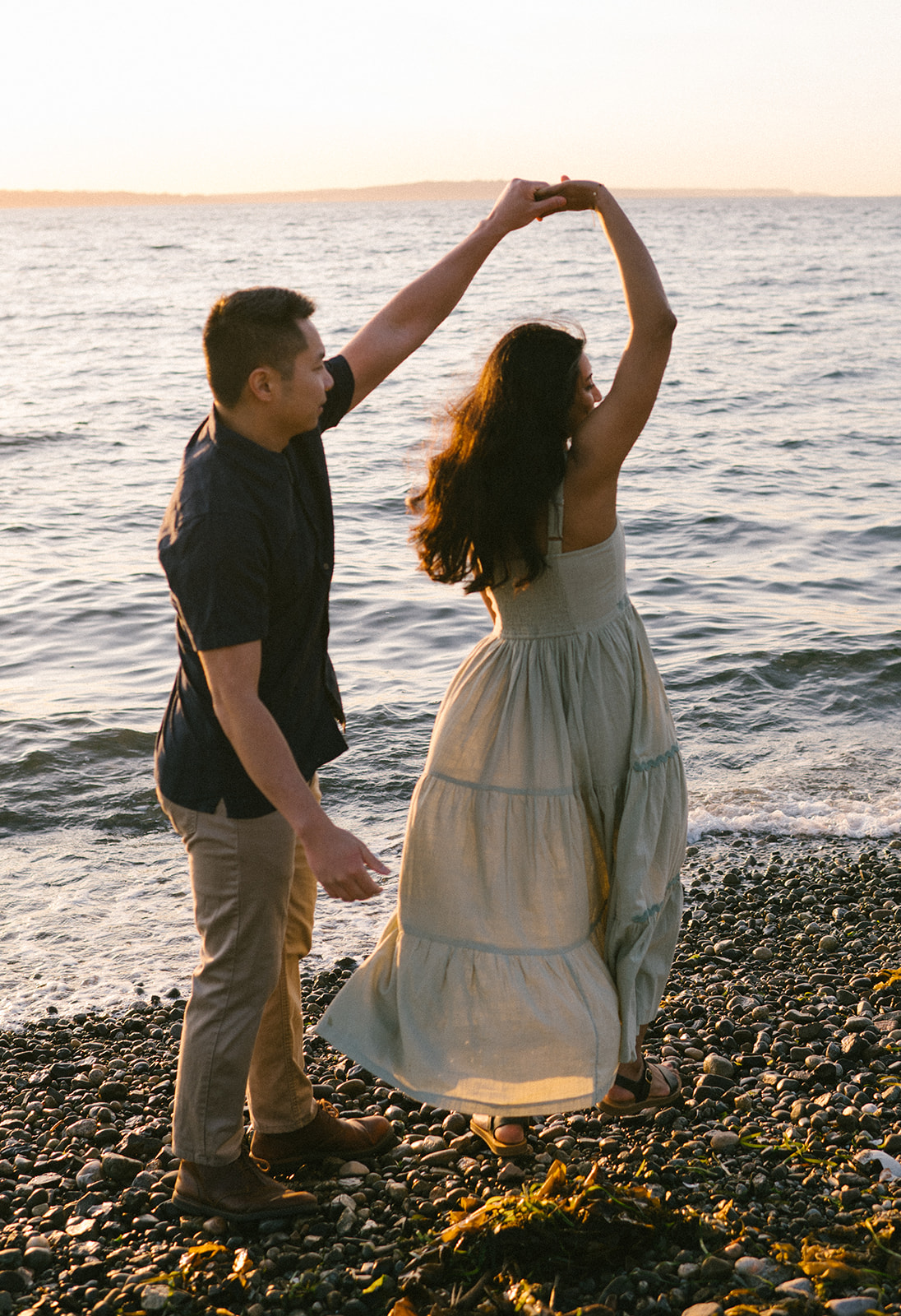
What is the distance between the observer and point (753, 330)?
30.4 meters

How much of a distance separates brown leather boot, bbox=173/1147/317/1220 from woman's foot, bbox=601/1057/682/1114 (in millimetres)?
908

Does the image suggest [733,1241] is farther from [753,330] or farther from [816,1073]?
[753,330]

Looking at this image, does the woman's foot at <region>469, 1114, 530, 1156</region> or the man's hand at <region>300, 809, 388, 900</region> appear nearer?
the man's hand at <region>300, 809, 388, 900</region>

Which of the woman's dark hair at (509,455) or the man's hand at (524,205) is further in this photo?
the man's hand at (524,205)

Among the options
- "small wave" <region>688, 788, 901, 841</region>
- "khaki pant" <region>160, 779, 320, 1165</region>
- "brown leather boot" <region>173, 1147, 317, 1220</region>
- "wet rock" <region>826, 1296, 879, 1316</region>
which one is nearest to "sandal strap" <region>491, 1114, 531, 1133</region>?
"brown leather boot" <region>173, 1147, 317, 1220</region>

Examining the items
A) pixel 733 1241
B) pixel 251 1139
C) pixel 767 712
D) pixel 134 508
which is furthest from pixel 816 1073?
pixel 134 508

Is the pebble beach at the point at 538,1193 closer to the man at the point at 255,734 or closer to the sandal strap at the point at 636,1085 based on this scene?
the sandal strap at the point at 636,1085

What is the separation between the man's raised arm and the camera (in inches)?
135

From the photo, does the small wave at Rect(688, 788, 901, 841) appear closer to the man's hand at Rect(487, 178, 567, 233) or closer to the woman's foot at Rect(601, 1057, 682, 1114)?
the woman's foot at Rect(601, 1057, 682, 1114)

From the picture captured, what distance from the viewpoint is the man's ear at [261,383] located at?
2.76 m

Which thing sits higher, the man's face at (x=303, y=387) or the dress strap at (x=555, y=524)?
the man's face at (x=303, y=387)

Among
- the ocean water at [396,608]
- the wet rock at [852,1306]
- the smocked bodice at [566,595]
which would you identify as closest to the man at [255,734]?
the smocked bodice at [566,595]

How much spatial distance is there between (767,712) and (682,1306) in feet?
19.7

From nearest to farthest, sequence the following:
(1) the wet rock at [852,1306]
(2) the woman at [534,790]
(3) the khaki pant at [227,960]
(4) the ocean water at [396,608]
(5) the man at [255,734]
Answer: (1) the wet rock at [852,1306] → (5) the man at [255,734] → (3) the khaki pant at [227,960] → (2) the woman at [534,790] → (4) the ocean water at [396,608]
